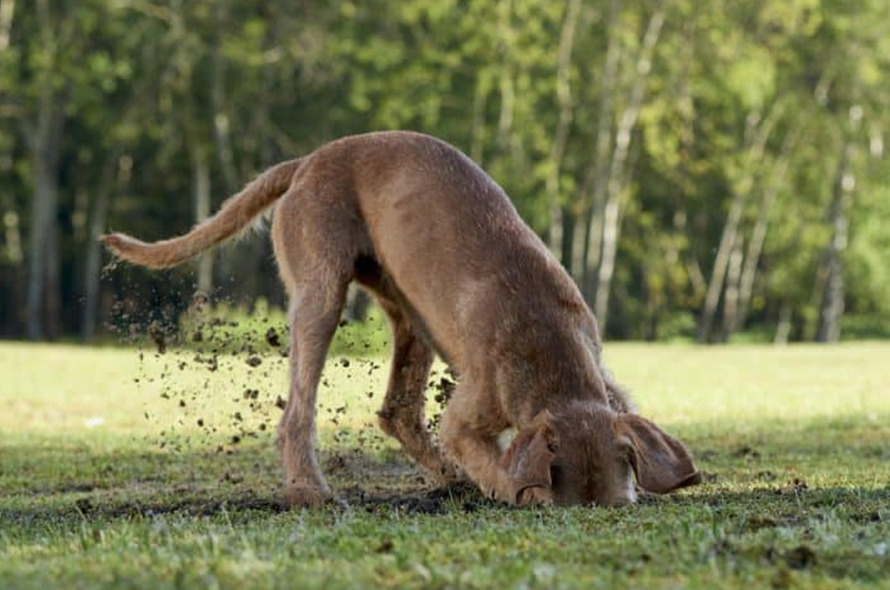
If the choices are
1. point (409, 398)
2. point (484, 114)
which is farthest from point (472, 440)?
point (484, 114)

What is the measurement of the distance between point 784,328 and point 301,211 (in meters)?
55.9

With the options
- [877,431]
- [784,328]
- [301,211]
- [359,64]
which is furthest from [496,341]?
[784,328]

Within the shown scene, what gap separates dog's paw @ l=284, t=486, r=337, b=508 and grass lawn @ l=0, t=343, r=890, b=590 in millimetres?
116

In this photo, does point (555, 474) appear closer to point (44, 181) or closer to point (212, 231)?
point (212, 231)

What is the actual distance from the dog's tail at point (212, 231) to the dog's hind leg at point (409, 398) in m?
1.03

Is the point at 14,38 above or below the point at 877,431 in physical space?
above

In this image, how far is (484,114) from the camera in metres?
49.3

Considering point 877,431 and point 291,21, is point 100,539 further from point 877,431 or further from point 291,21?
point 291,21

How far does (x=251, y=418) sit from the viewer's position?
1638cm

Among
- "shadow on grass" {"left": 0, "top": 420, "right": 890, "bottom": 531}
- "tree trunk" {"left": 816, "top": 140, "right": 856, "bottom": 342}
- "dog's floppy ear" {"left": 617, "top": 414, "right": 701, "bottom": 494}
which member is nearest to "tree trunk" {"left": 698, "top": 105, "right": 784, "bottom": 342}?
"tree trunk" {"left": 816, "top": 140, "right": 856, "bottom": 342}

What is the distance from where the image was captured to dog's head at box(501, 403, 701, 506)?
7305mm

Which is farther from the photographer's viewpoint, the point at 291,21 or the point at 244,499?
the point at 291,21

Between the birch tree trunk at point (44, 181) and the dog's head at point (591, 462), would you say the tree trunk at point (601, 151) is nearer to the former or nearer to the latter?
the birch tree trunk at point (44, 181)

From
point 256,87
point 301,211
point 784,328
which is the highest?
point 256,87
